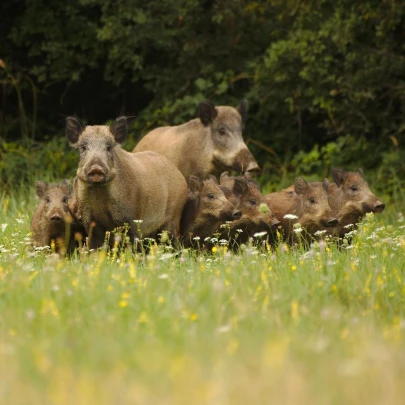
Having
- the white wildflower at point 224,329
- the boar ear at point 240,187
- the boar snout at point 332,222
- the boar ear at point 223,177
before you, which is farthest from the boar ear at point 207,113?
the white wildflower at point 224,329

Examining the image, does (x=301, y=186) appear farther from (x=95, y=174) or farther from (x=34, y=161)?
(x=34, y=161)

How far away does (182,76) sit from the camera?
17.8m

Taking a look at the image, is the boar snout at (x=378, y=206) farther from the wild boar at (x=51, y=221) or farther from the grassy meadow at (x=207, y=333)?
the wild boar at (x=51, y=221)

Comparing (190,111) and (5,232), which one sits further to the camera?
(190,111)

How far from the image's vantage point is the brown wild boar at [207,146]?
12.5 meters

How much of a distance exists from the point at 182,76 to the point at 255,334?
12.9m

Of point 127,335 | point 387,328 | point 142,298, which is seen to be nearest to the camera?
point 127,335

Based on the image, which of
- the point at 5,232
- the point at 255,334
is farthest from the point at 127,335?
the point at 5,232

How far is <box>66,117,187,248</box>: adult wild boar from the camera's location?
9156mm

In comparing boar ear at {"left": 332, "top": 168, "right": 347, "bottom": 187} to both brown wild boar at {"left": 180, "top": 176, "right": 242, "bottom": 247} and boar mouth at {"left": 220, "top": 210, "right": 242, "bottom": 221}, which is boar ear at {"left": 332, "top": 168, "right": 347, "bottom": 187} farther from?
boar mouth at {"left": 220, "top": 210, "right": 242, "bottom": 221}

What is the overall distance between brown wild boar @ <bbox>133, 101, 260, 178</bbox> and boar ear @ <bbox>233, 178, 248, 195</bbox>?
1.86 m

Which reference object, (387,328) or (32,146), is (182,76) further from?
(387,328)

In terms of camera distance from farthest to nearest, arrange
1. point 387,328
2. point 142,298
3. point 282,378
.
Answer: point 142,298, point 387,328, point 282,378

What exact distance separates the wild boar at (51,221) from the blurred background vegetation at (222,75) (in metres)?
5.39
